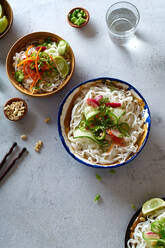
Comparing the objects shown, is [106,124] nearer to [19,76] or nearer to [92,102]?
[92,102]

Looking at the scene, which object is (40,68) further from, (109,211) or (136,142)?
(109,211)

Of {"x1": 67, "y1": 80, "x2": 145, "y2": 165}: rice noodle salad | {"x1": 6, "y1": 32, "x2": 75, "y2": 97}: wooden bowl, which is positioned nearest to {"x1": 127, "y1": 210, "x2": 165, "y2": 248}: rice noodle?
{"x1": 67, "y1": 80, "x2": 145, "y2": 165}: rice noodle salad

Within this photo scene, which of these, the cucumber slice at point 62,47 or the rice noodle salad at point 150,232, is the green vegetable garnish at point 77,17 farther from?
the rice noodle salad at point 150,232

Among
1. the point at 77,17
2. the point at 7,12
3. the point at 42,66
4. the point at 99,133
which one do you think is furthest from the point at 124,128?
the point at 7,12

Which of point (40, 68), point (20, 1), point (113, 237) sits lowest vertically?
point (113, 237)

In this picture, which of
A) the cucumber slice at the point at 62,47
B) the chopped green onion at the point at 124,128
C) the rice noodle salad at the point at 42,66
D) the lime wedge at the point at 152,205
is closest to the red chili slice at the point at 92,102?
the chopped green onion at the point at 124,128

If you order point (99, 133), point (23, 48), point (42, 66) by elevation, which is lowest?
point (99, 133)

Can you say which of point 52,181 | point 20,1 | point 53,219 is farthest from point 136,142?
point 20,1
